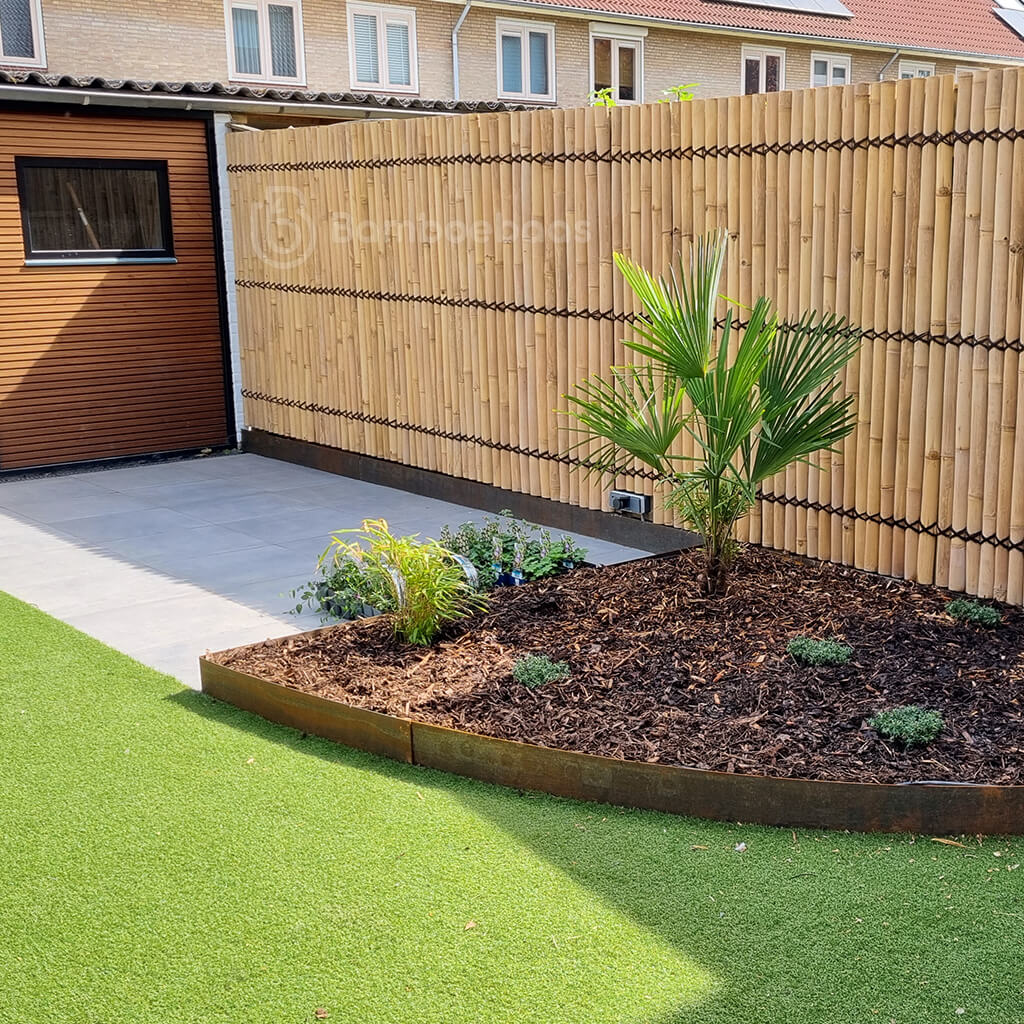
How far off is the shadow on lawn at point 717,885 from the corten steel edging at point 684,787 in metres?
0.06

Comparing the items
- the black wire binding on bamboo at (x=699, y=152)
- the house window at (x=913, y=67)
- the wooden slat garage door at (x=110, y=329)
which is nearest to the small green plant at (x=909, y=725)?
the black wire binding on bamboo at (x=699, y=152)

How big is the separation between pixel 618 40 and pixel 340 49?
6.34 metres

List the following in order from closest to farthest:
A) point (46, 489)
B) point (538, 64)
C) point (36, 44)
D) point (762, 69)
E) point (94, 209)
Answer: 1. point (46, 489)
2. point (94, 209)
3. point (36, 44)
4. point (538, 64)
5. point (762, 69)

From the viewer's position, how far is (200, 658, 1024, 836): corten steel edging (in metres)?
4.39

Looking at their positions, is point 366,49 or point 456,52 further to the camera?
point 456,52

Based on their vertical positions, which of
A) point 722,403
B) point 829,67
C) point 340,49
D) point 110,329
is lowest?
point 722,403

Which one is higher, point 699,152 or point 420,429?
point 699,152

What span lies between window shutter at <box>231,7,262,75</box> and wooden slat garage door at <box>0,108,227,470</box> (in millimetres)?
7065

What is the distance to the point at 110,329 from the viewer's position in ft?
40.4

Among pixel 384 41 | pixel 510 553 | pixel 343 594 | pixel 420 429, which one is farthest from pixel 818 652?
pixel 384 41

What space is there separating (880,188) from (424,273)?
4310 mm

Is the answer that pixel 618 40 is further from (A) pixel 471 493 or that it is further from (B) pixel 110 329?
(A) pixel 471 493

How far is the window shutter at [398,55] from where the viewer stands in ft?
68.4

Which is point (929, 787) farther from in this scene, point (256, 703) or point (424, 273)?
point (424, 273)
